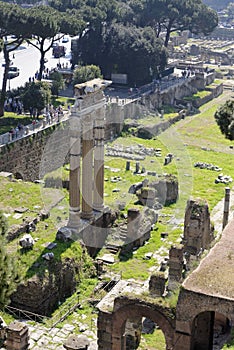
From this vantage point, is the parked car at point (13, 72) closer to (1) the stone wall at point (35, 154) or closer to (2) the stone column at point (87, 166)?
(1) the stone wall at point (35, 154)

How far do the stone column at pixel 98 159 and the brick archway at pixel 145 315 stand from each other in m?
10.6

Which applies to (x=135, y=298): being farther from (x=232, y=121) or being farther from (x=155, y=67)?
(x=155, y=67)

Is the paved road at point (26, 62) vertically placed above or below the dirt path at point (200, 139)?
above

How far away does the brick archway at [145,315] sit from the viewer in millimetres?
17281

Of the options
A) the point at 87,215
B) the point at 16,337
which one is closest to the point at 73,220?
the point at 87,215

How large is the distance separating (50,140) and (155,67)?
19.3 metres

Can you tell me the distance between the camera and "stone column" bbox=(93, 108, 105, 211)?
2706 cm

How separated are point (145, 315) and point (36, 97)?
2246 centimetres

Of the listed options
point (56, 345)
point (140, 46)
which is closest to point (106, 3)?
point (140, 46)

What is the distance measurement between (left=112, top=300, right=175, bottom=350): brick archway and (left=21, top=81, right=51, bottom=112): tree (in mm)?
21939

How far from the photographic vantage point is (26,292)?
2214cm

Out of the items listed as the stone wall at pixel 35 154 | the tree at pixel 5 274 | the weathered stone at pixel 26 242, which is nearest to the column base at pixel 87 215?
the weathered stone at pixel 26 242

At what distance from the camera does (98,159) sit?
27.8 metres

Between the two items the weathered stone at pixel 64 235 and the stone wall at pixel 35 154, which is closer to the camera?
the weathered stone at pixel 64 235
